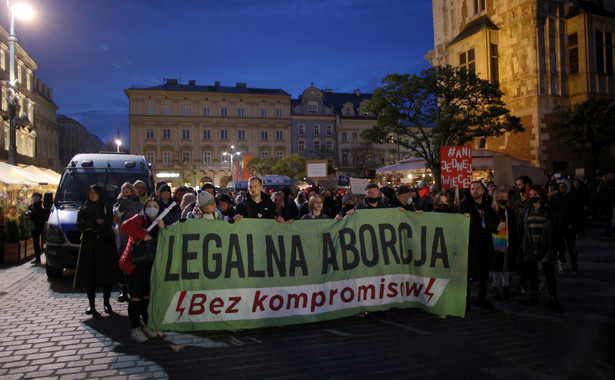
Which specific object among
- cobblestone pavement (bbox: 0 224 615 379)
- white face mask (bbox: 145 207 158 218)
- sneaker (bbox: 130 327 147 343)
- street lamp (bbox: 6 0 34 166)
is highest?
street lamp (bbox: 6 0 34 166)

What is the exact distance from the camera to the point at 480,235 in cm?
634

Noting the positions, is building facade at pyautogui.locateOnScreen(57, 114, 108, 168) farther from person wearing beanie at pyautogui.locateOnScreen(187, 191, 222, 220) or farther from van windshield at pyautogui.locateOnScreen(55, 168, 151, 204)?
person wearing beanie at pyautogui.locateOnScreen(187, 191, 222, 220)

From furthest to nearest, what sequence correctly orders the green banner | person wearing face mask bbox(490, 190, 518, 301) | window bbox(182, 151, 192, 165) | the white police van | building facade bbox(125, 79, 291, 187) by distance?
window bbox(182, 151, 192, 165) → building facade bbox(125, 79, 291, 187) → the white police van → person wearing face mask bbox(490, 190, 518, 301) → the green banner

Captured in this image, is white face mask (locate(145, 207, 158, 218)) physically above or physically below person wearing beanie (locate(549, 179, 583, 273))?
above

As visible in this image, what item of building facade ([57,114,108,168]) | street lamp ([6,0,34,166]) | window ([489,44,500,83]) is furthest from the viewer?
building facade ([57,114,108,168])

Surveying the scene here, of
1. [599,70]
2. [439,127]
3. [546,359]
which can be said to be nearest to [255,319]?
[546,359]

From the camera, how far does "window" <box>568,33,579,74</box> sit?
26.5 m

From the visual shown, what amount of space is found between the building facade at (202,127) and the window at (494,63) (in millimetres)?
44552

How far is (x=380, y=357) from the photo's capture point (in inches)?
174

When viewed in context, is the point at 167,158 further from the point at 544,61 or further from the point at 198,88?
the point at 544,61

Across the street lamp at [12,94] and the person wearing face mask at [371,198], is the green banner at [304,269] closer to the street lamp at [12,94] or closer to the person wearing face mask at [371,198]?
the person wearing face mask at [371,198]

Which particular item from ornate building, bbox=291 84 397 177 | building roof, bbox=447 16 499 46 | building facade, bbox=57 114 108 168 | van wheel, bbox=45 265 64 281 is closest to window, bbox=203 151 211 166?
ornate building, bbox=291 84 397 177

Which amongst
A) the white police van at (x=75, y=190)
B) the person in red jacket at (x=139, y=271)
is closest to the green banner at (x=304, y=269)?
the person in red jacket at (x=139, y=271)

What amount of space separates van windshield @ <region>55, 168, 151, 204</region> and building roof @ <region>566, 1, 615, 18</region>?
28530 mm
